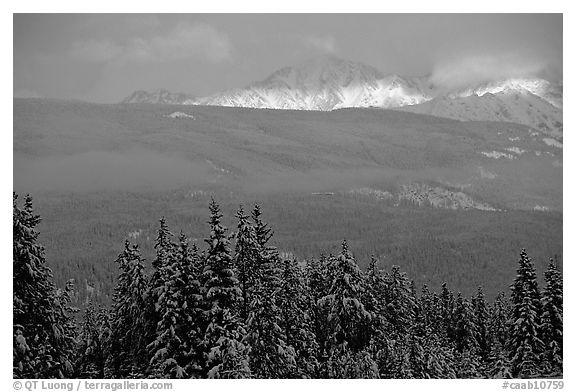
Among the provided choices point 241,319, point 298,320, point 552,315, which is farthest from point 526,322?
point 241,319

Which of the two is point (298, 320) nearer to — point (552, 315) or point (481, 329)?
point (552, 315)

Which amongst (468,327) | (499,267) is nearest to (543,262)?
(499,267)

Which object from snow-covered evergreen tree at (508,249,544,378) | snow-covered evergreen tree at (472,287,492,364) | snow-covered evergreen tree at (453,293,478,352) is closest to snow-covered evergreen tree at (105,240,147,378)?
snow-covered evergreen tree at (508,249,544,378)

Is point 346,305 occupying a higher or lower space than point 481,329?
higher

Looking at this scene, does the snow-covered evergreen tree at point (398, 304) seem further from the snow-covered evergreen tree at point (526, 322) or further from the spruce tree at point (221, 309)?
the spruce tree at point (221, 309)

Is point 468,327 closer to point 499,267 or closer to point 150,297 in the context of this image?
point 150,297

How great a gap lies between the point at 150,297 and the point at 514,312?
2261 centimetres

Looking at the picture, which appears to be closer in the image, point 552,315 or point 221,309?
point 221,309

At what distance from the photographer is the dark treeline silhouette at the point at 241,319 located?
28.5 metres

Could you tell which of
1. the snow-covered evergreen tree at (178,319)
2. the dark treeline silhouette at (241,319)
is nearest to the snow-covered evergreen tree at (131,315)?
the dark treeline silhouette at (241,319)

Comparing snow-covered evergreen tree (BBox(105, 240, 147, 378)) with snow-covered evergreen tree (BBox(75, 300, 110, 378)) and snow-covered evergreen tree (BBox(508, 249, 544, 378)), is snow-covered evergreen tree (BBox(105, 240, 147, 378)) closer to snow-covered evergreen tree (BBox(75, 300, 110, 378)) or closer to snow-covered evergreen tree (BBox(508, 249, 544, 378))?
snow-covered evergreen tree (BBox(75, 300, 110, 378))

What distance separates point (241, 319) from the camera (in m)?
29.4

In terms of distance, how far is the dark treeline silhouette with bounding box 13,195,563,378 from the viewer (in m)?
28.5

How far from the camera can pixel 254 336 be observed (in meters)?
29.5
